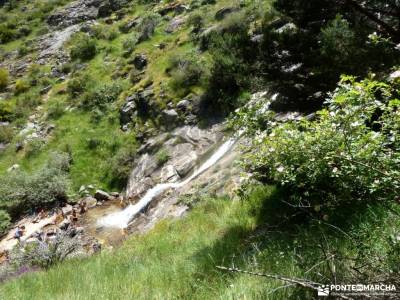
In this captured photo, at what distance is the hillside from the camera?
3.54 m

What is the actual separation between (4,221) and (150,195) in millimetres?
5856

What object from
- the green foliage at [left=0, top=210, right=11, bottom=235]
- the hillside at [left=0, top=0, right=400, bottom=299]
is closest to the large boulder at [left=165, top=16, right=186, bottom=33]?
the hillside at [left=0, top=0, right=400, bottom=299]

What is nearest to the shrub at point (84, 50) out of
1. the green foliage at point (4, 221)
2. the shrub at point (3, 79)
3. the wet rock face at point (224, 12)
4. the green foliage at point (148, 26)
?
the green foliage at point (148, 26)

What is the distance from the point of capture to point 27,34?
3691 cm

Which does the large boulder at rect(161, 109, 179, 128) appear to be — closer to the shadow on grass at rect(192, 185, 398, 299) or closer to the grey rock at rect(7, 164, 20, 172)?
the grey rock at rect(7, 164, 20, 172)

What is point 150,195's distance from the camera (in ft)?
47.0

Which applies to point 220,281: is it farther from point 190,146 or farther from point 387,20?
point 190,146

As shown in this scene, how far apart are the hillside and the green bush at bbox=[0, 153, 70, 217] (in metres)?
0.07

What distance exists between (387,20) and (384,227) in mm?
5576

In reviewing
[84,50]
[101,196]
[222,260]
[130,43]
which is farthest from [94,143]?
[222,260]

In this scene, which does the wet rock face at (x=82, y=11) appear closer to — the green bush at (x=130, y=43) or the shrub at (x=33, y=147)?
the green bush at (x=130, y=43)

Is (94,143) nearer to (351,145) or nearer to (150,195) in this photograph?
(150,195)

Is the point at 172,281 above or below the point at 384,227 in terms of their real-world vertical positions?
below

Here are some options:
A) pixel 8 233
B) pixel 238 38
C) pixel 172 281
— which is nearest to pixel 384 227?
pixel 172 281
